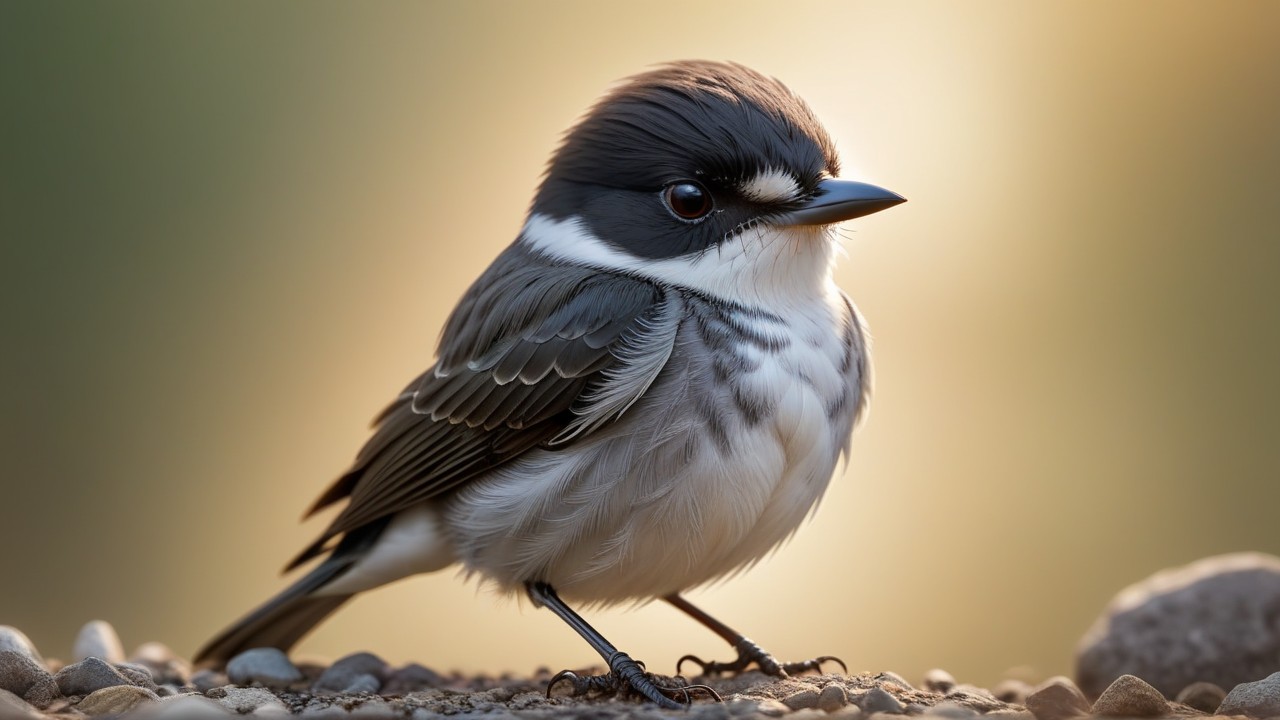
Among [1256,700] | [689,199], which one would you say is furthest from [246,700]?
[1256,700]

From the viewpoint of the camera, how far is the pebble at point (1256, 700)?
4.59m

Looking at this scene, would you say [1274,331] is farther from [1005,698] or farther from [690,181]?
[690,181]

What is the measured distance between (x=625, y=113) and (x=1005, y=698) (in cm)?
307

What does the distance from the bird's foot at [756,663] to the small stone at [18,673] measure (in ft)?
8.61

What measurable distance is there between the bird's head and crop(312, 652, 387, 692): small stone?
6.84ft

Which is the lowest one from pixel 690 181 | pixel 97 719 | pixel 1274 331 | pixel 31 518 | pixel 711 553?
pixel 31 518

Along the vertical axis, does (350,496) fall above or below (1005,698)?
above

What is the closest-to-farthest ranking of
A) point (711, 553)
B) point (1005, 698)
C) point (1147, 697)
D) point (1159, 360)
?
1. point (1147, 697)
2. point (711, 553)
3. point (1005, 698)
4. point (1159, 360)

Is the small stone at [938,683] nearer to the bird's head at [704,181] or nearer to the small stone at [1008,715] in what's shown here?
the small stone at [1008,715]

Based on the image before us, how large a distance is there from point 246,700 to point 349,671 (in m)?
1.03

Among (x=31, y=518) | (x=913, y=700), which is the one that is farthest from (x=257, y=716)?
(x=31, y=518)

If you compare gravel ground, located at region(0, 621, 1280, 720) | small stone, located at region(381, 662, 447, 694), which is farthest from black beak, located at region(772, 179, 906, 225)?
small stone, located at region(381, 662, 447, 694)

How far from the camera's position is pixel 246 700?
484 cm

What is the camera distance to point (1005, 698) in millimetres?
5754
